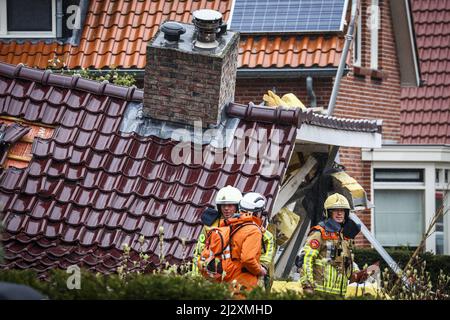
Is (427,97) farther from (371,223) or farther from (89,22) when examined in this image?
(89,22)

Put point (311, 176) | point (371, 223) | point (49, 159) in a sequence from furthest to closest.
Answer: point (371, 223)
point (311, 176)
point (49, 159)

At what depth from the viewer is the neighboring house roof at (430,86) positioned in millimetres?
28000

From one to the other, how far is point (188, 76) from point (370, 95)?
34.1 ft

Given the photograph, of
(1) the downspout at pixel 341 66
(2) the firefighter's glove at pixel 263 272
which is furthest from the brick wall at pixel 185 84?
(1) the downspout at pixel 341 66

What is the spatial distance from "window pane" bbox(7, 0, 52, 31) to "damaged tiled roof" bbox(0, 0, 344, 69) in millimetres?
324

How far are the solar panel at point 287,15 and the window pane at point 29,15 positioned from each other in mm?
3233

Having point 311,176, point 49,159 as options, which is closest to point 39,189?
point 49,159

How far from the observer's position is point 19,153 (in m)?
15.1

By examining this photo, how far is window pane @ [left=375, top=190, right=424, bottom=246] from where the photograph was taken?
1032 inches

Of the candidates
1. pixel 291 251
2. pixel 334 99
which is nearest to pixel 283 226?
pixel 291 251

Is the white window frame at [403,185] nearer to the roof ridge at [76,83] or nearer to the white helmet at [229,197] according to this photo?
the roof ridge at [76,83]

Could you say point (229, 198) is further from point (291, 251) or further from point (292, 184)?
point (291, 251)

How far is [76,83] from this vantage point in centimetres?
1557

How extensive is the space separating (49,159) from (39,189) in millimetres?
433
